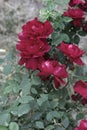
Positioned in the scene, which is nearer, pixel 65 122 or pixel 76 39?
pixel 65 122

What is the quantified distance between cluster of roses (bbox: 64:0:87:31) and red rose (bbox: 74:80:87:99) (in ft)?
1.08

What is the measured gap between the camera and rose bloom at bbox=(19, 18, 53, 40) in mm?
1677

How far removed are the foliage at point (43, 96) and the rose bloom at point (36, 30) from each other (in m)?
0.11

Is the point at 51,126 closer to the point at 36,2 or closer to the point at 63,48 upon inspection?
the point at 63,48

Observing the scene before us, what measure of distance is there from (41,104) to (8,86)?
0.14 metres

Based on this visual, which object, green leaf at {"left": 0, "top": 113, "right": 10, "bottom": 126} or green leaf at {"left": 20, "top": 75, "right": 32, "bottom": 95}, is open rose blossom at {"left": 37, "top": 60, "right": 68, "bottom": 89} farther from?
green leaf at {"left": 0, "top": 113, "right": 10, "bottom": 126}

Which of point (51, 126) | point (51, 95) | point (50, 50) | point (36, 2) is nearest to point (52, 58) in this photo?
point (50, 50)

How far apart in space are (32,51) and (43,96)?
0.17 metres

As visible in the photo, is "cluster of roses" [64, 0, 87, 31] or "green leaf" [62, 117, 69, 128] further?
"cluster of roses" [64, 0, 87, 31]

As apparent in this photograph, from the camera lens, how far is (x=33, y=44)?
1.67 m

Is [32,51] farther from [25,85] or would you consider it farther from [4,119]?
[4,119]

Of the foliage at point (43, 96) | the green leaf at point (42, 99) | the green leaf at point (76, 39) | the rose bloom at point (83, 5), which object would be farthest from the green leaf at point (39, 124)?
the rose bloom at point (83, 5)

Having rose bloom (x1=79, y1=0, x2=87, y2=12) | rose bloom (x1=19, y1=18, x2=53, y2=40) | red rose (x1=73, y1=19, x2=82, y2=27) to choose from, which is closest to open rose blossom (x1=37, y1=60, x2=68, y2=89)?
rose bloom (x1=19, y1=18, x2=53, y2=40)

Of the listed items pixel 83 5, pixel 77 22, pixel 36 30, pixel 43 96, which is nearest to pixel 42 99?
pixel 43 96
